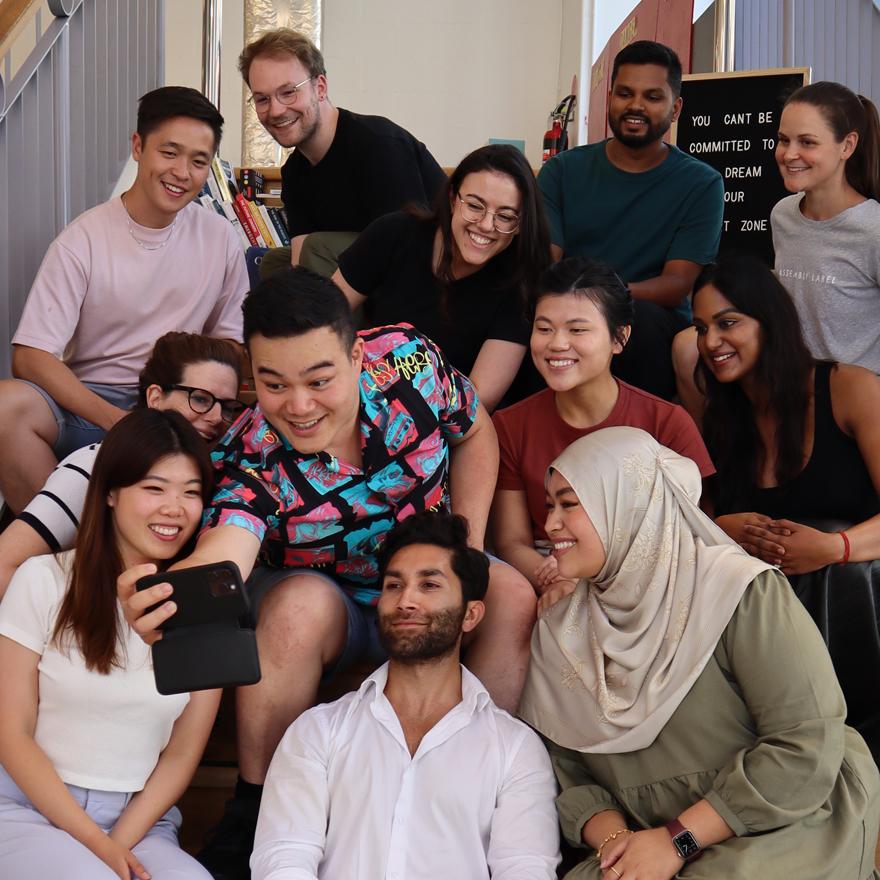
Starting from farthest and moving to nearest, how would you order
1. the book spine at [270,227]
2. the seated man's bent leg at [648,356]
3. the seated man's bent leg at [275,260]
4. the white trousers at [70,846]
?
the book spine at [270,227] < the seated man's bent leg at [275,260] < the seated man's bent leg at [648,356] < the white trousers at [70,846]

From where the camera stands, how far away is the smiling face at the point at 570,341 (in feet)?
7.74

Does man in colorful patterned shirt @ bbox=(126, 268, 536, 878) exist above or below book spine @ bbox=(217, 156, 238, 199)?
below

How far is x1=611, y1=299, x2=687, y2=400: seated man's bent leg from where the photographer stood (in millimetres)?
2791

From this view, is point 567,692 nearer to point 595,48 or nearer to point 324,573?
point 324,573

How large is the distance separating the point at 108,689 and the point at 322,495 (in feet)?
1.58

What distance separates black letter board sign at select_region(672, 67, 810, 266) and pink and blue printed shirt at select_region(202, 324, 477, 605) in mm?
2526

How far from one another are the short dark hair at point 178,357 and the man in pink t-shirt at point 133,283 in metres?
0.36

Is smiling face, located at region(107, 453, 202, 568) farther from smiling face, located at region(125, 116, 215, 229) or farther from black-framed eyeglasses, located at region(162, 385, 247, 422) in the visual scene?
smiling face, located at region(125, 116, 215, 229)

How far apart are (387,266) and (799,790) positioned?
1.54 metres

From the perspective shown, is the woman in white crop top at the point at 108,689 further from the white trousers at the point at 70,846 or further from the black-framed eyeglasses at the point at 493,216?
the black-framed eyeglasses at the point at 493,216

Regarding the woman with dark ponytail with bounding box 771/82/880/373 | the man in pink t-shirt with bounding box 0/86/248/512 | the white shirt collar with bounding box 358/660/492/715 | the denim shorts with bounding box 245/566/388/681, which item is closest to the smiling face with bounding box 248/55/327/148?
the man in pink t-shirt with bounding box 0/86/248/512

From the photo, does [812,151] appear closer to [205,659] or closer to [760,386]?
[760,386]

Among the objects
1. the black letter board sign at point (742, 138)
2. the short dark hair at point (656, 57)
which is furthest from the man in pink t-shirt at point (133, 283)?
the black letter board sign at point (742, 138)

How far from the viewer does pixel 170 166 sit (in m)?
2.90
